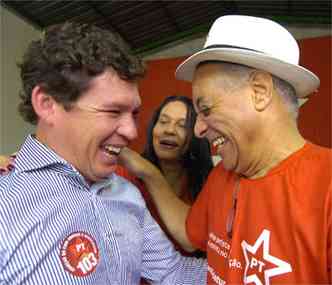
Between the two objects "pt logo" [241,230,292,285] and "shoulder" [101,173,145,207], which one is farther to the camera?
"shoulder" [101,173,145,207]

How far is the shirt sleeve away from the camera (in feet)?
4.65

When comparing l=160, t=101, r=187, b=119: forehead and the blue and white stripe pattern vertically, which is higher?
l=160, t=101, r=187, b=119: forehead

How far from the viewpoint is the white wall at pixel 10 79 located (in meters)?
4.36

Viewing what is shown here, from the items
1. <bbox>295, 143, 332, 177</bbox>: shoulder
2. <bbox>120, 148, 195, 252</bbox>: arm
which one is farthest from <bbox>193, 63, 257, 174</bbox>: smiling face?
<bbox>120, 148, 195, 252</bbox>: arm

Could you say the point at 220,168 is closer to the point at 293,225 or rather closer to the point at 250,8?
the point at 293,225

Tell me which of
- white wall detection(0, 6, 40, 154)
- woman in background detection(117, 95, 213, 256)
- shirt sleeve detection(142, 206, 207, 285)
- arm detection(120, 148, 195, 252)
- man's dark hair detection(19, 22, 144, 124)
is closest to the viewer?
man's dark hair detection(19, 22, 144, 124)

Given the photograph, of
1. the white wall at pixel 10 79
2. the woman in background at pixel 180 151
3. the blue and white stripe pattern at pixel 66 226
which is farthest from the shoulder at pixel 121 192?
the white wall at pixel 10 79

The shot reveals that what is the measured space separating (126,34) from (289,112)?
4.78 meters

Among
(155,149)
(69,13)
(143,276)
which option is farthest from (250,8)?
(143,276)

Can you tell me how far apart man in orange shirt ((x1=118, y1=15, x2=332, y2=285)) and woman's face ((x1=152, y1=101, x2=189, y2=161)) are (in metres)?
0.64

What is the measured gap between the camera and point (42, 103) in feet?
3.97

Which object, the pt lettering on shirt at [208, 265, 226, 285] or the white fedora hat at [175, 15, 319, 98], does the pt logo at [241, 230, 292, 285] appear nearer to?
the pt lettering on shirt at [208, 265, 226, 285]

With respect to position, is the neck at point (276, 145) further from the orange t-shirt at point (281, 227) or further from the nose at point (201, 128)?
the nose at point (201, 128)

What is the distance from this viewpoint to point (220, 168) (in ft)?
5.01
